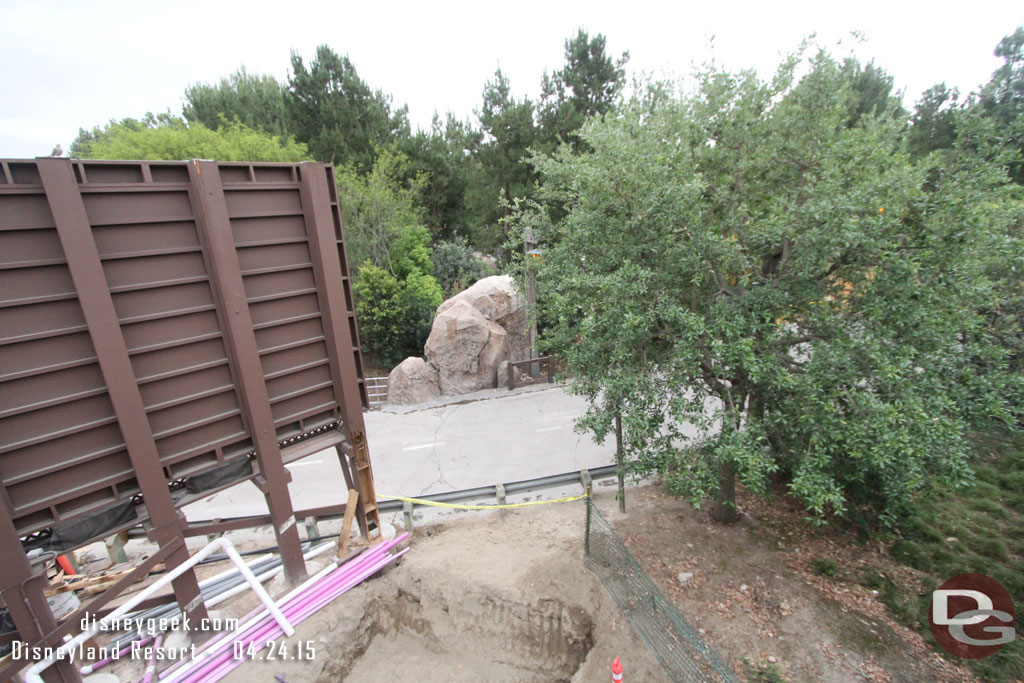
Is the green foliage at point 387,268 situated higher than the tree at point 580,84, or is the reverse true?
the tree at point 580,84

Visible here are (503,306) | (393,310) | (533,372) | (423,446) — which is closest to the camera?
(423,446)

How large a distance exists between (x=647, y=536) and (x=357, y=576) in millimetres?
4645

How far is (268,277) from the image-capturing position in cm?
621

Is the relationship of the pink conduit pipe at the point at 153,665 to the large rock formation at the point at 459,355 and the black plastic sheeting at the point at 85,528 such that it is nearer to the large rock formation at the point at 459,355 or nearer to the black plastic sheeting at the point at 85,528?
the black plastic sheeting at the point at 85,528

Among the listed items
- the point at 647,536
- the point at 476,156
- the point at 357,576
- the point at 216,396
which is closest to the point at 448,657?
the point at 357,576

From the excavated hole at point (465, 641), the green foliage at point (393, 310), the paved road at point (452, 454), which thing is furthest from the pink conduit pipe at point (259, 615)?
the green foliage at point (393, 310)

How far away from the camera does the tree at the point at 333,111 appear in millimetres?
23906

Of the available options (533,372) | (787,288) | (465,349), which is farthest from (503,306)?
(787,288)

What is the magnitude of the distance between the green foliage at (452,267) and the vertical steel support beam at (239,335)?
16.4 metres

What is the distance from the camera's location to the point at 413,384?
15.5 m

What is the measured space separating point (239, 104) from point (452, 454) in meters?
29.0

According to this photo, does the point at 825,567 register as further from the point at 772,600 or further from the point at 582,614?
the point at 582,614

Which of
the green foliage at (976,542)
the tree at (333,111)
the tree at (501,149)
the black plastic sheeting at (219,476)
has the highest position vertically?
the tree at (333,111)

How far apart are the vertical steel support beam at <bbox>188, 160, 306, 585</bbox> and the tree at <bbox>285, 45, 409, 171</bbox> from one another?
19862 mm
